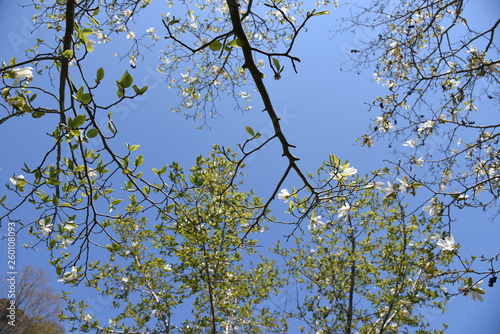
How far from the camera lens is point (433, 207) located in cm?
246

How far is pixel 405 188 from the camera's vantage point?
2467 millimetres

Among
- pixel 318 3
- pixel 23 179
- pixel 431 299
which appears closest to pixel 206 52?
pixel 318 3

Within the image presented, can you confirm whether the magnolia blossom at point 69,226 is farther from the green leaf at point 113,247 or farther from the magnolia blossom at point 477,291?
the magnolia blossom at point 477,291

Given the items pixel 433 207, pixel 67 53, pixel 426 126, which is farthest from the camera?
pixel 426 126

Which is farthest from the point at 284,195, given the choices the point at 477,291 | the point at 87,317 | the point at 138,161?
the point at 87,317

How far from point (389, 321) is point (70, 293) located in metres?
4.97

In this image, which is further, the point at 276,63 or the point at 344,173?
the point at 344,173

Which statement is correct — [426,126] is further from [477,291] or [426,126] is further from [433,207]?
[477,291]

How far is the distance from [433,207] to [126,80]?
217cm

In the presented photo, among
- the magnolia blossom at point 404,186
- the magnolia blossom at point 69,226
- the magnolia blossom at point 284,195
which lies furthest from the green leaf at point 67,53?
the magnolia blossom at point 404,186

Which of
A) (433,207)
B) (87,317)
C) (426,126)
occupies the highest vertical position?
(426,126)

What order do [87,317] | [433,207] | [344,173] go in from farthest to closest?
[87,317], [433,207], [344,173]

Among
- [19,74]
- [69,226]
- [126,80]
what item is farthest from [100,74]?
[69,226]

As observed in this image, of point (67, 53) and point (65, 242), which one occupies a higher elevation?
point (67, 53)
